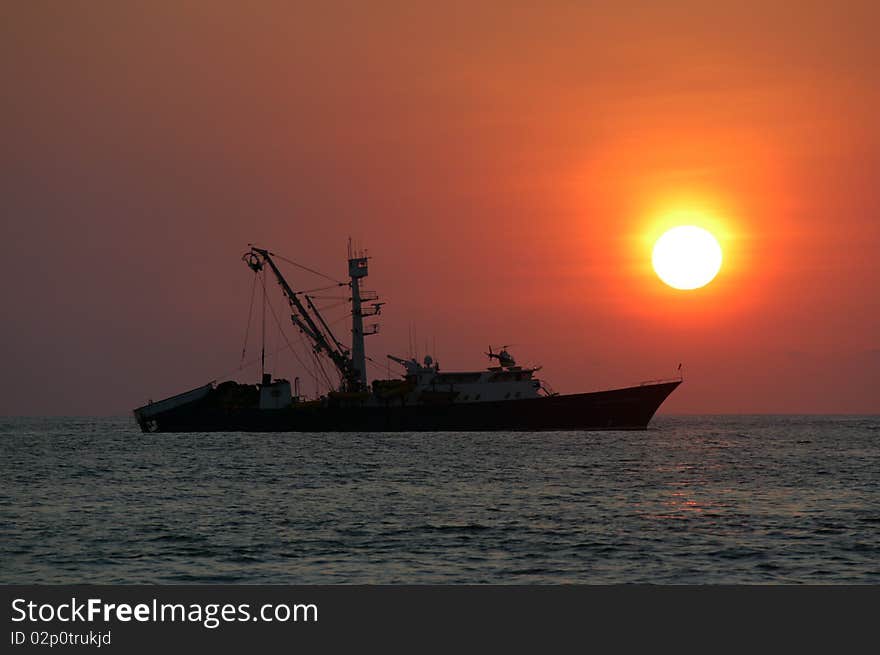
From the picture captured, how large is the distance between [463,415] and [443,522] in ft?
294

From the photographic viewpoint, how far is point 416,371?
13362 centimetres

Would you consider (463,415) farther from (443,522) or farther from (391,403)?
(443,522)

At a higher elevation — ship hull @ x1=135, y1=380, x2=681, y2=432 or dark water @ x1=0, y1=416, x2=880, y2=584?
ship hull @ x1=135, y1=380, x2=681, y2=432

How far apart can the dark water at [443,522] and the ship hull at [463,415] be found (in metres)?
49.6

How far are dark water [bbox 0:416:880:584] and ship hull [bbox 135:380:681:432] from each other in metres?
49.6

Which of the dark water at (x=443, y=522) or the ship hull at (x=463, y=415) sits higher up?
the ship hull at (x=463, y=415)

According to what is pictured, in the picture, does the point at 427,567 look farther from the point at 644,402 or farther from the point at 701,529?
the point at 644,402

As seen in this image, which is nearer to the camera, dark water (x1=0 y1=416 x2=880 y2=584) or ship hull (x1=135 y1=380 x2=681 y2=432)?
dark water (x1=0 y1=416 x2=880 y2=584)

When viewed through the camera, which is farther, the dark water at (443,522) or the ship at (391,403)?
the ship at (391,403)

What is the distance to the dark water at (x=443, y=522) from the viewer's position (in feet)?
102

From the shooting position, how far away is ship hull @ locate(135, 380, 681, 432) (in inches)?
5118

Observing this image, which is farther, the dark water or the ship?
the ship

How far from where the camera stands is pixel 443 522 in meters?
41.8

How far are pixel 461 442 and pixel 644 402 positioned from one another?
32503 millimetres
